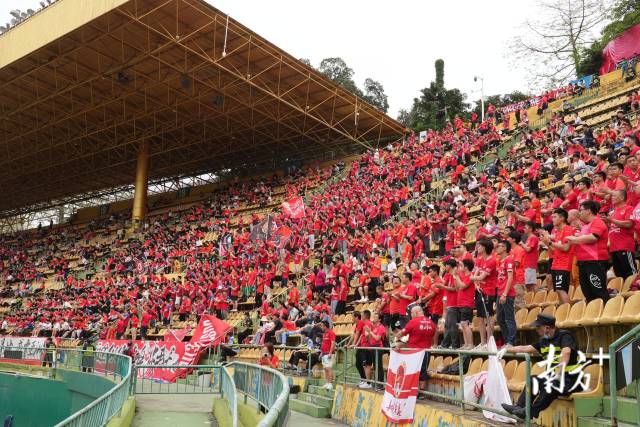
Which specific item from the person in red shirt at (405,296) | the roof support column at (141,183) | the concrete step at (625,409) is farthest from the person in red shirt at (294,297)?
the roof support column at (141,183)

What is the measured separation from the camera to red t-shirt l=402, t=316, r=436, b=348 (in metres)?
8.45

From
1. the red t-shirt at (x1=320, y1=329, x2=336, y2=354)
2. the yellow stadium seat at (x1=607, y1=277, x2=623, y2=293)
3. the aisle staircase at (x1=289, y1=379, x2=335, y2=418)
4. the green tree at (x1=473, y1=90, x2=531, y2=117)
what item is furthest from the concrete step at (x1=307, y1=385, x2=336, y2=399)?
the green tree at (x1=473, y1=90, x2=531, y2=117)

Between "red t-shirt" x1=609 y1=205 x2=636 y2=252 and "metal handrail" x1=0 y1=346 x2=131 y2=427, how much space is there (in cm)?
634

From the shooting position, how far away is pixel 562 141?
17.8m

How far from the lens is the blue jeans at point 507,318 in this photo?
7883 millimetres

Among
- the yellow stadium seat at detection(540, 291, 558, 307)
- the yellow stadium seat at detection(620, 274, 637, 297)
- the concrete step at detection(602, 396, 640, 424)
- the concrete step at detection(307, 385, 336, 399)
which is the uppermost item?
the yellow stadium seat at detection(620, 274, 637, 297)

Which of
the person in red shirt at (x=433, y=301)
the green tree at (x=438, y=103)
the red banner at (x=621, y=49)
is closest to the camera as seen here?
the person in red shirt at (x=433, y=301)

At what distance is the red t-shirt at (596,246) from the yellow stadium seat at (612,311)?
828 mm

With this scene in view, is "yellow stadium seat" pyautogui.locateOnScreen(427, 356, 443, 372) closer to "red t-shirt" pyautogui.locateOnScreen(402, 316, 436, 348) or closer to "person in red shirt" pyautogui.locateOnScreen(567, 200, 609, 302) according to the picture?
"red t-shirt" pyautogui.locateOnScreen(402, 316, 436, 348)

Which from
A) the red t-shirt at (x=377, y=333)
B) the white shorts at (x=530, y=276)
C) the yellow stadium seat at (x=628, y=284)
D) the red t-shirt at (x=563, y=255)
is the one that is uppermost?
the red t-shirt at (x=563, y=255)

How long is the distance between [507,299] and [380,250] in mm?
9744

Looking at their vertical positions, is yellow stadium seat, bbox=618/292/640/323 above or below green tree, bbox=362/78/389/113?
below

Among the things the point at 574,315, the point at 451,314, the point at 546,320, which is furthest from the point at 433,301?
the point at 546,320

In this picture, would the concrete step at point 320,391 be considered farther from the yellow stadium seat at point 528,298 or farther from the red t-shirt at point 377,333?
the yellow stadium seat at point 528,298
